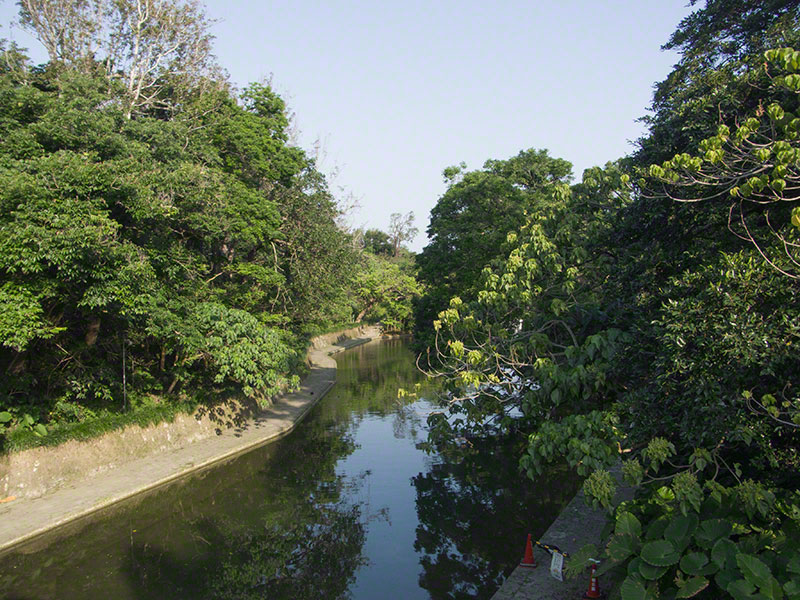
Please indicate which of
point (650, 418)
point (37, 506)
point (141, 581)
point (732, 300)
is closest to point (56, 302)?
point (37, 506)

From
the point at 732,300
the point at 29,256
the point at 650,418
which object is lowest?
the point at 650,418

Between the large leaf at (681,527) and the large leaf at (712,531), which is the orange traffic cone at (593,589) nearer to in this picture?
the large leaf at (681,527)

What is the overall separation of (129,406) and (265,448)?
4.87 meters

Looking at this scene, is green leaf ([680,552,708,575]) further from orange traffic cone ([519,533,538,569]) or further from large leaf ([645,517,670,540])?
orange traffic cone ([519,533,538,569])

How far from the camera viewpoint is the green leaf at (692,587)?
629 cm

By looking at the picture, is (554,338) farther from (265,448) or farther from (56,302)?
(265,448)

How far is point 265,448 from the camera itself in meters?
20.3

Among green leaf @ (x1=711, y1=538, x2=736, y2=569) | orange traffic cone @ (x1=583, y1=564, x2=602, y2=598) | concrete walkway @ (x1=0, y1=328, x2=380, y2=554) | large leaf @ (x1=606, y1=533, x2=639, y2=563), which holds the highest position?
green leaf @ (x1=711, y1=538, x2=736, y2=569)

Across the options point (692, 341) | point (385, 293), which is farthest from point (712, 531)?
point (385, 293)

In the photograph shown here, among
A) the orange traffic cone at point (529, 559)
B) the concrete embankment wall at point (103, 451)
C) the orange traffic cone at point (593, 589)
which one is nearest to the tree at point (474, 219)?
the concrete embankment wall at point (103, 451)

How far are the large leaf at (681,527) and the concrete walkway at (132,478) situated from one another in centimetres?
1205

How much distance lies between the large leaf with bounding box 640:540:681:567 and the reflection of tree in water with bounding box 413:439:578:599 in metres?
4.25

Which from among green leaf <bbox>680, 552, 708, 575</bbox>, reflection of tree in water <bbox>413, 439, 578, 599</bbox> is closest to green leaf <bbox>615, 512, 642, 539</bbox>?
green leaf <bbox>680, 552, 708, 575</bbox>

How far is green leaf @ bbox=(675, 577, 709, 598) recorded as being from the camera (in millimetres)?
6289
